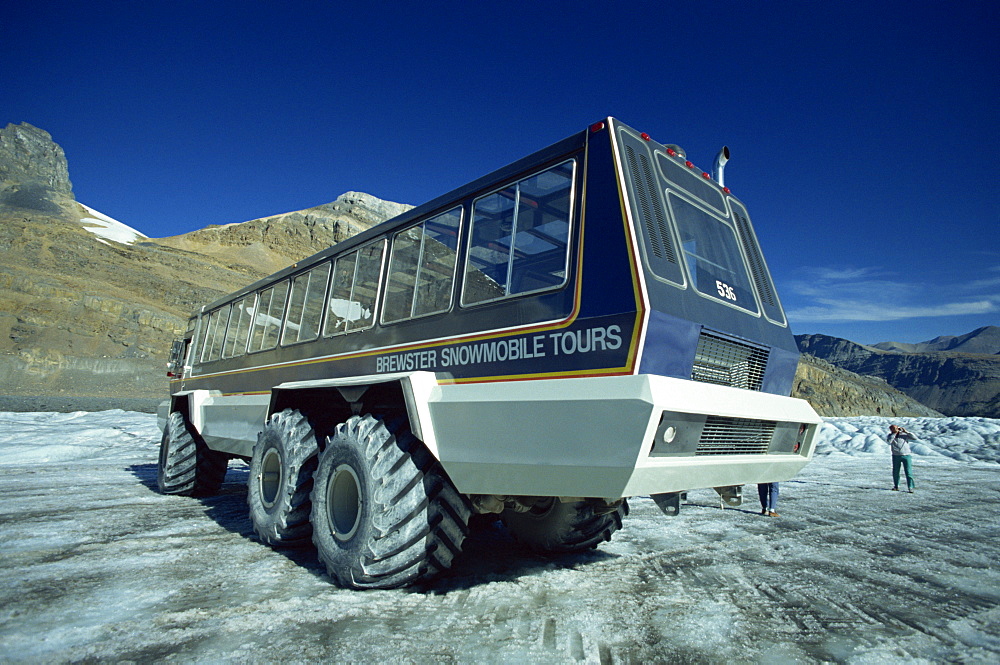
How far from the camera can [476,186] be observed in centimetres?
398

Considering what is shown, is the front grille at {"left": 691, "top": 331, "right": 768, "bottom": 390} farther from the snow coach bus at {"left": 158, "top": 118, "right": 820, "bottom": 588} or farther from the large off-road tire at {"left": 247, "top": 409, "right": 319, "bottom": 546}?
the large off-road tire at {"left": 247, "top": 409, "right": 319, "bottom": 546}

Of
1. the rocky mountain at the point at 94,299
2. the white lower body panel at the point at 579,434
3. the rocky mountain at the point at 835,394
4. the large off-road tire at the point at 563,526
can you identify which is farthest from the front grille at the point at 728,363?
the rocky mountain at the point at 835,394

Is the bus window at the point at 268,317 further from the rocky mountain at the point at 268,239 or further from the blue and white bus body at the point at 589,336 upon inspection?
the rocky mountain at the point at 268,239

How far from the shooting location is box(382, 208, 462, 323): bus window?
4070 millimetres

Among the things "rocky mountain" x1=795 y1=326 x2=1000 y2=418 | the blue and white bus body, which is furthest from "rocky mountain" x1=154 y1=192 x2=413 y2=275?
"rocky mountain" x1=795 y1=326 x2=1000 y2=418

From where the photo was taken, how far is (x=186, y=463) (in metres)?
7.84

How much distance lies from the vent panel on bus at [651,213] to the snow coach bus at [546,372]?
1cm

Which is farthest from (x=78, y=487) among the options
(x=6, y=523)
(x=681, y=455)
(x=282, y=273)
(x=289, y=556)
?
(x=681, y=455)

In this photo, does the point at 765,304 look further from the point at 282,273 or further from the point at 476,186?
the point at 282,273

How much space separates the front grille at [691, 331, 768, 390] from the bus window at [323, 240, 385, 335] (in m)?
2.72

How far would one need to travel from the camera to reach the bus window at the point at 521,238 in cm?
335

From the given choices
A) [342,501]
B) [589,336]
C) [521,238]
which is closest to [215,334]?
[342,501]

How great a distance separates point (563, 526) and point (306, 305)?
359 cm

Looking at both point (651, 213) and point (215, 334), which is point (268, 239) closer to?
point (215, 334)
